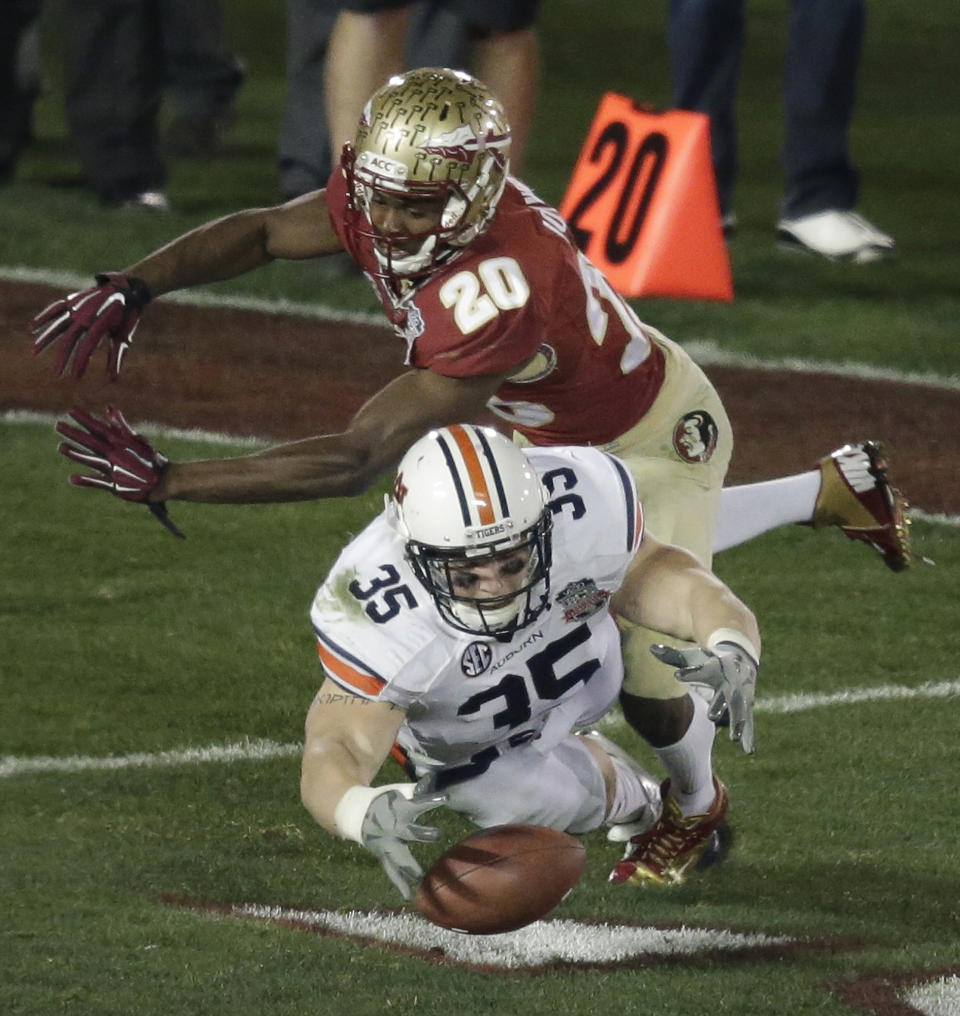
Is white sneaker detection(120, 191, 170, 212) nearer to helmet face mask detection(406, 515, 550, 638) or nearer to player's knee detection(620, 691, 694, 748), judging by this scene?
player's knee detection(620, 691, 694, 748)

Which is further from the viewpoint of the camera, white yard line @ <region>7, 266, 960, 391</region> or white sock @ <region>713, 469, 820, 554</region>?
white yard line @ <region>7, 266, 960, 391</region>

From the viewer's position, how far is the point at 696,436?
4500 mm

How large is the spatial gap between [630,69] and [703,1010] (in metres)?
10.7

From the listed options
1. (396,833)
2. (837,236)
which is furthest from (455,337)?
(837,236)

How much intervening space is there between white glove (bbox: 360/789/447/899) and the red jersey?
1.02 metres

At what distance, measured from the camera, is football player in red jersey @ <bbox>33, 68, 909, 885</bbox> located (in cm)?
408

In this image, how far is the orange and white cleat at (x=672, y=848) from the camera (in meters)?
4.38

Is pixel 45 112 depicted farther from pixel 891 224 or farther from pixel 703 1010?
pixel 703 1010

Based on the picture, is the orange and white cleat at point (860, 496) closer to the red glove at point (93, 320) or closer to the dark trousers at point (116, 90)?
the red glove at point (93, 320)

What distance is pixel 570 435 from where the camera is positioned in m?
4.47

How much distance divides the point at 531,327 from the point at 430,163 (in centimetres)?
34

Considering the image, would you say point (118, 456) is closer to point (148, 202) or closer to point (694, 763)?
point (694, 763)

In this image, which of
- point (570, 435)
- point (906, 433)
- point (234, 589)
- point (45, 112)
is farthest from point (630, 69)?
point (570, 435)

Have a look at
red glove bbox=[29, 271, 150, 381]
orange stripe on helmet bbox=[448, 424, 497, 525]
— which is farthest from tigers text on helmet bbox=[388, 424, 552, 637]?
red glove bbox=[29, 271, 150, 381]
